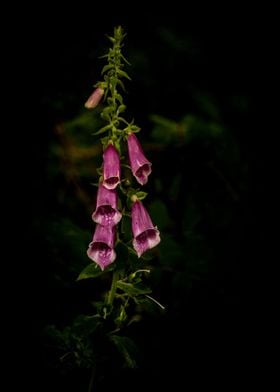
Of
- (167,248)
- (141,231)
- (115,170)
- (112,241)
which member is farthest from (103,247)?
(167,248)

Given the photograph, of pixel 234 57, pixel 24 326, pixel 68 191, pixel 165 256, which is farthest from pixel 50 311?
pixel 234 57

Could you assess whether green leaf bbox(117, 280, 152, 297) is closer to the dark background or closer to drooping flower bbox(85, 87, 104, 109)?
the dark background

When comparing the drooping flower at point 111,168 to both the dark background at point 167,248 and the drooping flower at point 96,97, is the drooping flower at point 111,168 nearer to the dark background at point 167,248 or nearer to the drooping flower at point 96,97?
the drooping flower at point 96,97

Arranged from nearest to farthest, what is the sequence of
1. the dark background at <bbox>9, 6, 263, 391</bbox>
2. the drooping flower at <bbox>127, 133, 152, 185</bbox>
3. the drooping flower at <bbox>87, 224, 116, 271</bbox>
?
the drooping flower at <bbox>87, 224, 116, 271</bbox>
the drooping flower at <bbox>127, 133, 152, 185</bbox>
the dark background at <bbox>9, 6, 263, 391</bbox>

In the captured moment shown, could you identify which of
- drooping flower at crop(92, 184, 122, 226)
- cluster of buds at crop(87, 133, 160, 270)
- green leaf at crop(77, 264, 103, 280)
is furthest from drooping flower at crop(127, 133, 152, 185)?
green leaf at crop(77, 264, 103, 280)

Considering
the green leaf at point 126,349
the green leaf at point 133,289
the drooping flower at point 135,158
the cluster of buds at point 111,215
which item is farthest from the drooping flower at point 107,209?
the green leaf at point 126,349

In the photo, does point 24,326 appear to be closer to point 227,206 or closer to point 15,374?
point 15,374

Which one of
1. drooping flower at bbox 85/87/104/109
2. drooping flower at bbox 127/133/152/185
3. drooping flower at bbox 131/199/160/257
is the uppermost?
drooping flower at bbox 85/87/104/109

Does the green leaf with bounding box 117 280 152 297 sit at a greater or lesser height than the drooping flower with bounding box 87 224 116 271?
lesser
